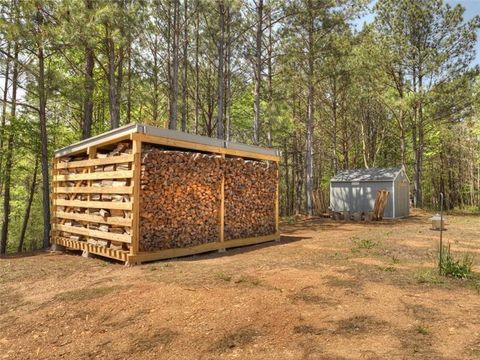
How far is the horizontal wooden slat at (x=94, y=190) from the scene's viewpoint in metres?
7.75

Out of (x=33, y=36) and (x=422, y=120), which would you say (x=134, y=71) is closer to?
(x=33, y=36)

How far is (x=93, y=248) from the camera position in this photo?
8.82 metres

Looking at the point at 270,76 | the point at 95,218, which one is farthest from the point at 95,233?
the point at 270,76

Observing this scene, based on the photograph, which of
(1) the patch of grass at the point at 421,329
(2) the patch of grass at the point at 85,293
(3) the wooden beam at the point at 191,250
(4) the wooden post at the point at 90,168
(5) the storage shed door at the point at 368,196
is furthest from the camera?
(5) the storage shed door at the point at 368,196

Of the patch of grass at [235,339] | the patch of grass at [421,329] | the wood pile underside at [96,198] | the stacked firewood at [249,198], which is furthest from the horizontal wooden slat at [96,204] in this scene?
the patch of grass at [421,329]

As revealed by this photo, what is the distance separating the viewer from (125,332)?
4148mm

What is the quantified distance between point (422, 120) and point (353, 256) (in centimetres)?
2026

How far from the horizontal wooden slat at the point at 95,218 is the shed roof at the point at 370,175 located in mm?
16935

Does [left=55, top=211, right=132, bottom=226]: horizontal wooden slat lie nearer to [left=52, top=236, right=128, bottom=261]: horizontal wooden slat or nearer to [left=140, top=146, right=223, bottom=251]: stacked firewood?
[left=140, top=146, right=223, bottom=251]: stacked firewood

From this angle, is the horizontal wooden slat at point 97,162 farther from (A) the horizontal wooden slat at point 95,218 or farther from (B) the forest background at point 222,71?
(B) the forest background at point 222,71

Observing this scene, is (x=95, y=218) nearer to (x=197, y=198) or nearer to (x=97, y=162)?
(x=97, y=162)

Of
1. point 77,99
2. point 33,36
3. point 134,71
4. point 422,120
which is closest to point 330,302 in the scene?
point 77,99

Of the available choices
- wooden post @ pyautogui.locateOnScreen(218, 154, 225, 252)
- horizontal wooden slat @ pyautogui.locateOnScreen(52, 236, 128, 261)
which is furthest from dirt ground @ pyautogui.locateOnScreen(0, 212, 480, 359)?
wooden post @ pyautogui.locateOnScreen(218, 154, 225, 252)

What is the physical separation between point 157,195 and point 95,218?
1.92 meters
